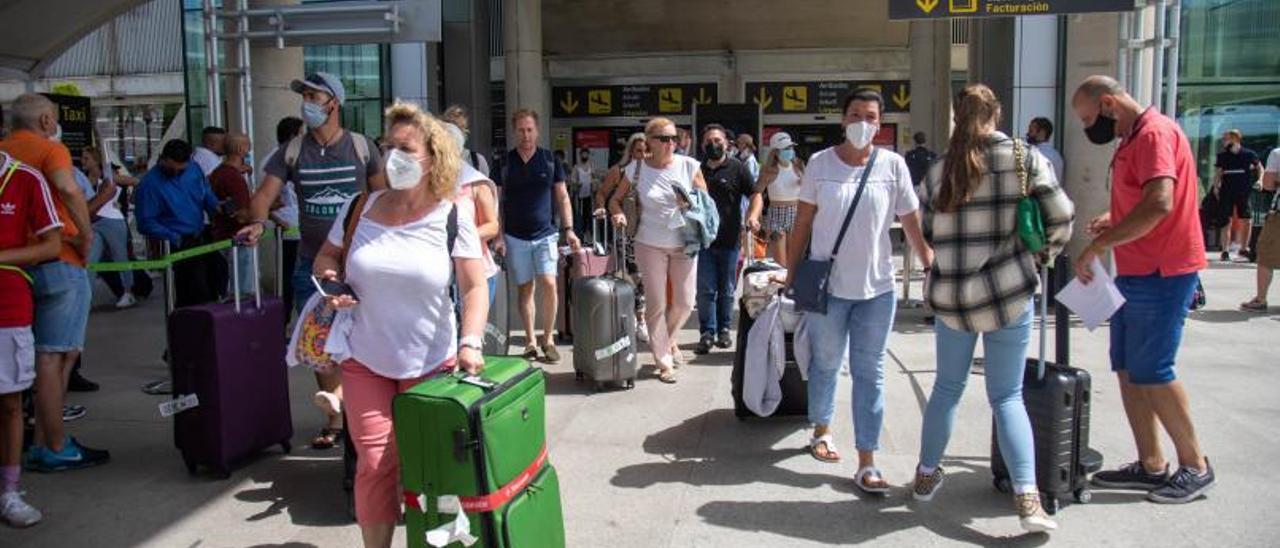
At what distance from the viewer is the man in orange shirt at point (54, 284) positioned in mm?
4887

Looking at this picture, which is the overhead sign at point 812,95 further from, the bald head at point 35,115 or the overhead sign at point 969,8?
the bald head at point 35,115

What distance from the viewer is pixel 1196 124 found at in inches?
679

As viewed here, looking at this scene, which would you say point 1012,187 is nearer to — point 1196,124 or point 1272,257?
point 1272,257

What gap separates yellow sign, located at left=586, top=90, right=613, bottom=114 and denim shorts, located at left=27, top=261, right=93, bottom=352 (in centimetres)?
2085

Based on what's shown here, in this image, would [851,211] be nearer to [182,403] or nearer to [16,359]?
[182,403]

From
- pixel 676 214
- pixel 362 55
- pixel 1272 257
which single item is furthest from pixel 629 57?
pixel 676 214

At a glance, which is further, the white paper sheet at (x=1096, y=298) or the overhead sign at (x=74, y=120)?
the overhead sign at (x=74, y=120)

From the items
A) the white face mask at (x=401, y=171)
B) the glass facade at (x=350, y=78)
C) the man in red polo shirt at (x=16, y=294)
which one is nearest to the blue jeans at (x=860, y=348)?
the white face mask at (x=401, y=171)

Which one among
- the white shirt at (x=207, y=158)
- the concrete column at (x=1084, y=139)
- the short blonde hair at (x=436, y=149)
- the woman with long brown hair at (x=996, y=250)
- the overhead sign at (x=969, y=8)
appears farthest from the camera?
the concrete column at (x=1084, y=139)

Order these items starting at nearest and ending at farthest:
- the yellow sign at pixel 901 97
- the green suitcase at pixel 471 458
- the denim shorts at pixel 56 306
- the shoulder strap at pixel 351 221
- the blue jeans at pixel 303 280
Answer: the green suitcase at pixel 471 458 < the shoulder strap at pixel 351 221 < the denim shorts at pixel 56 306 < the blue jeans at pixel 303 280 < the yellow sign at pixel 901 97

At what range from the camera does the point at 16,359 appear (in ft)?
14.8

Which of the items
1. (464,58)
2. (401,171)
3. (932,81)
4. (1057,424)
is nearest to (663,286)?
(1057,424)

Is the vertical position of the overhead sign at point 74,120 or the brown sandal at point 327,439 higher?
the overhead sign at point 74,120

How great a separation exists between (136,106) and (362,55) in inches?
733
